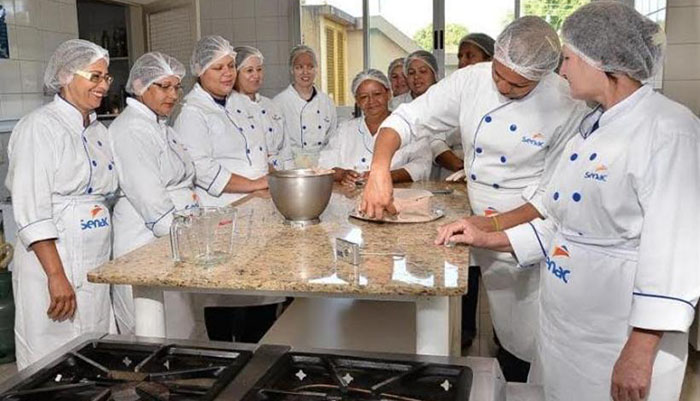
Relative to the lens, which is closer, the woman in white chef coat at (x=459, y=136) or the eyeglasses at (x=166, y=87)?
the eyeglasses at (x=166, y=87)

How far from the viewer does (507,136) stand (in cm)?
191

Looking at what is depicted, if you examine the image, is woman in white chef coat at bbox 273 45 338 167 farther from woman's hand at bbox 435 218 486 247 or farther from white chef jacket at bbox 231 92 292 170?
woman's hand at bbox 435 218 486 247

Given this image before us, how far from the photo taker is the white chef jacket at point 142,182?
2135 millimetres

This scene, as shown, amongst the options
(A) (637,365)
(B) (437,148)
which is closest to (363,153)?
(B) (437,148)

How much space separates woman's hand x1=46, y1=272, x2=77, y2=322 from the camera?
1.93 meters

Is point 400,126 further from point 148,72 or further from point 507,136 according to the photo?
point 148,72

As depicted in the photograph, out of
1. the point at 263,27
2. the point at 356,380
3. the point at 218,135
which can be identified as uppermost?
the point at 263,27

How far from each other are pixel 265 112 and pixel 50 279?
1.49 m

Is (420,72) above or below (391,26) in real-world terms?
below

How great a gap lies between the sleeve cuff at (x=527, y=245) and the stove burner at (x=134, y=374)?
2.74 ft

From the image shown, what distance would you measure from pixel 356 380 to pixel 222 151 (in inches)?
74.7

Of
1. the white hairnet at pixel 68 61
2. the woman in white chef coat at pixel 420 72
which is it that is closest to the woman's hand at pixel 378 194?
the white hairnet at pixel 68 61

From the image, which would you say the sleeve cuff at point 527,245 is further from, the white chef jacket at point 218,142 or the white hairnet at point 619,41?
the white chef jacket at point 218,142

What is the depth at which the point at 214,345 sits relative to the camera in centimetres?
105
